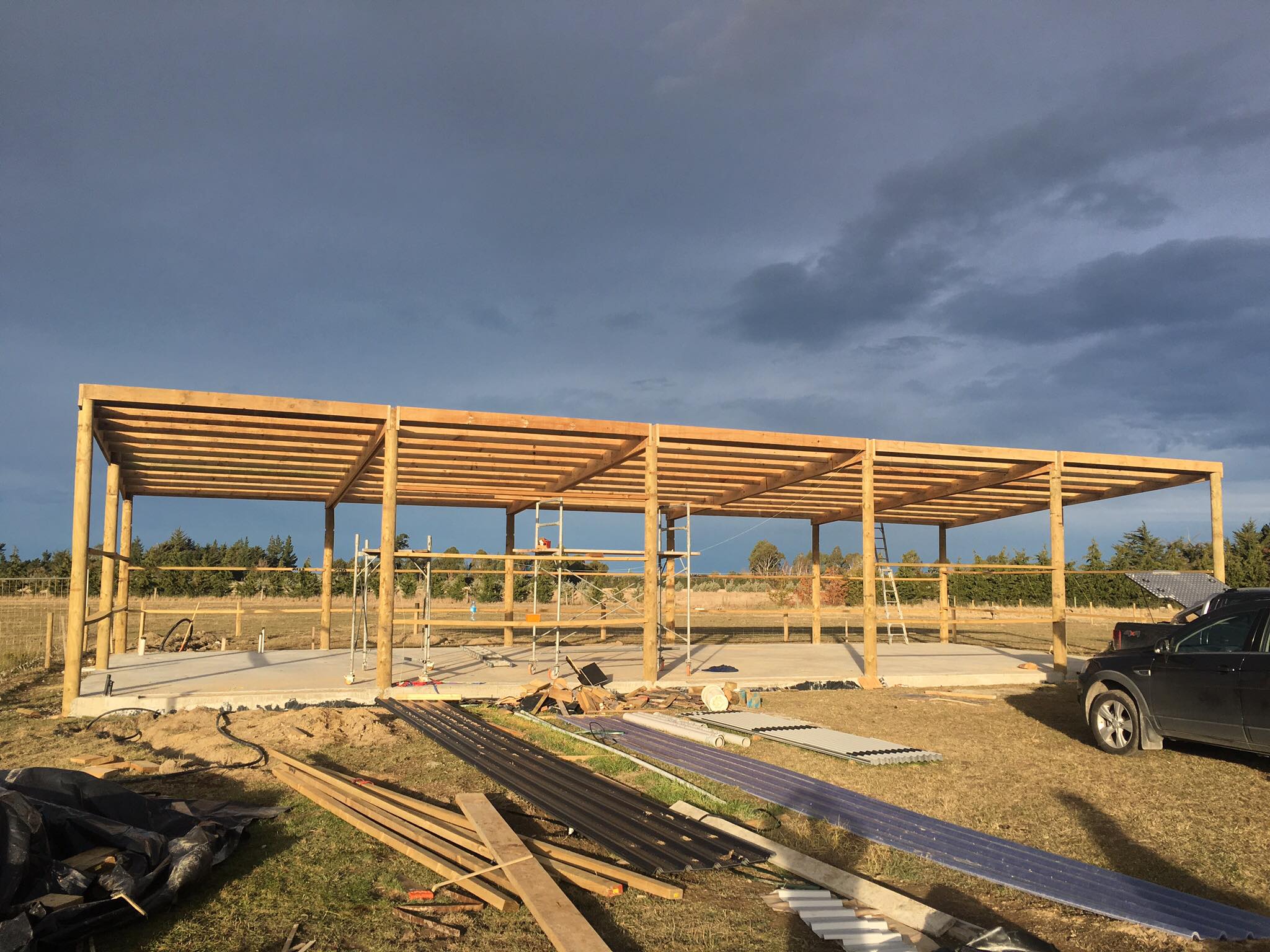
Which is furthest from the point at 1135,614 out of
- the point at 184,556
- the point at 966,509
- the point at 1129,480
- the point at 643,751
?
the point at 184,556

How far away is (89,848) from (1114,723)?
29.4ft

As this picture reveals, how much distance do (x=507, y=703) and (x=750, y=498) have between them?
901 cm

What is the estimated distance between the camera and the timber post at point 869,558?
13664mm

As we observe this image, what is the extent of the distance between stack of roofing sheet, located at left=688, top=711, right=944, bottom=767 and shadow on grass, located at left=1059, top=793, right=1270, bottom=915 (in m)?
Answer: 1.81

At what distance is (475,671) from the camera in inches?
551

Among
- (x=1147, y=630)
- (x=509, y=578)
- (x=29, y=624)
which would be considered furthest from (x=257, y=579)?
(x=1147, y=630)

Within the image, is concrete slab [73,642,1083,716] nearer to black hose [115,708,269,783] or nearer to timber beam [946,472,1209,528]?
black hose [115,708,269,783]

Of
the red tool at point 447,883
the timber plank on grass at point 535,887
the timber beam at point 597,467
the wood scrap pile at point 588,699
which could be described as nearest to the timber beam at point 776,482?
the timber beam at point 597,467

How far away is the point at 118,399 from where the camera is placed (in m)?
10.4

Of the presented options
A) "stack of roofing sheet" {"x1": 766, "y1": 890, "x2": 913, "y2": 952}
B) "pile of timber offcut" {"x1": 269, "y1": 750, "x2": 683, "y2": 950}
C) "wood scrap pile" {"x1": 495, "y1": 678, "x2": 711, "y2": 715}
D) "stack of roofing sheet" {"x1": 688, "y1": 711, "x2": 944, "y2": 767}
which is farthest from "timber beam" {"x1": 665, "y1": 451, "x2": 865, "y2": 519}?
"stack of roofing sheet" {"x1": 766, "y1": 890, "x2": 913, "y2": 952}

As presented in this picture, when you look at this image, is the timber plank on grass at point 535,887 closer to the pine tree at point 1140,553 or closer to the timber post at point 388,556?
the timber post at point 388,556

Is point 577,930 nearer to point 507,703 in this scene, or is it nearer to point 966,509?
point 507,703

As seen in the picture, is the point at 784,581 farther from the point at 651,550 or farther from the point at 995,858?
the point at 995,858

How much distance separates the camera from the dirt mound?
8.38 m
